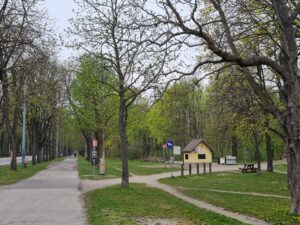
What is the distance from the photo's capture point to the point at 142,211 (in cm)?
1497

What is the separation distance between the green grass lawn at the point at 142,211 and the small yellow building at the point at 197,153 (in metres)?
19.6

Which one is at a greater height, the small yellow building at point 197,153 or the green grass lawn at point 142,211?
the small yellow building at point 197,153

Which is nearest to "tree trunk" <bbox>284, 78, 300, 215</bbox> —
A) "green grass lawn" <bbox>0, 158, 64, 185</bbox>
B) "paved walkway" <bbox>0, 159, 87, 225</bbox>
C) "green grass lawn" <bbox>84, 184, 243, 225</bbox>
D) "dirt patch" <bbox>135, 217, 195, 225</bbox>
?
"green grass lawn" <bbox>84, 184, 243, 225</bbox>

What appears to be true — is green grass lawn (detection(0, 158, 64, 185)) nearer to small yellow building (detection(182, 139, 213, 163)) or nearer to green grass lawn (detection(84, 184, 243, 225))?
green grass lawn (detection(84, 184, 243, 225))

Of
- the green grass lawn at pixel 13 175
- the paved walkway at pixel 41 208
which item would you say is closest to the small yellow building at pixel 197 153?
the green grass lawn at pixel 13 175

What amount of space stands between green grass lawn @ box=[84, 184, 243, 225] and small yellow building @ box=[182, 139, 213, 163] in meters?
19.6

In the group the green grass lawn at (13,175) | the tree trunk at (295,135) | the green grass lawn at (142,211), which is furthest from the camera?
the green grass lawn at (13,175)

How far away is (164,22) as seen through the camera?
14.8 metres

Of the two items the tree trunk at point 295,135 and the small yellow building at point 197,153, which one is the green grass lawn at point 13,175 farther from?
the tree trunk at point 295,135

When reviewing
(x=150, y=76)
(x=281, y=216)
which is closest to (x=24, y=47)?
(x=150, y=76)

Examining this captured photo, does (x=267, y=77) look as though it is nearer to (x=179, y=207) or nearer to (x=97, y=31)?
(x=97, y=31)

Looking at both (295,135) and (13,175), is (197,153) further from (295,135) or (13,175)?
(295,135)

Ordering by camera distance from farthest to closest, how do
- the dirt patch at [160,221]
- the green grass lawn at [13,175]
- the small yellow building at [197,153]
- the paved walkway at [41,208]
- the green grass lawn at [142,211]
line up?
1. the small yellow building at [197,153]
2. the green grass lawn at [13,175]
3. the green grass lawn at [142,211]
4. the dirt patch at [160,221]
5. the paved walkway at [41,208]

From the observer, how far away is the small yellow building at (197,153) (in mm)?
39969
